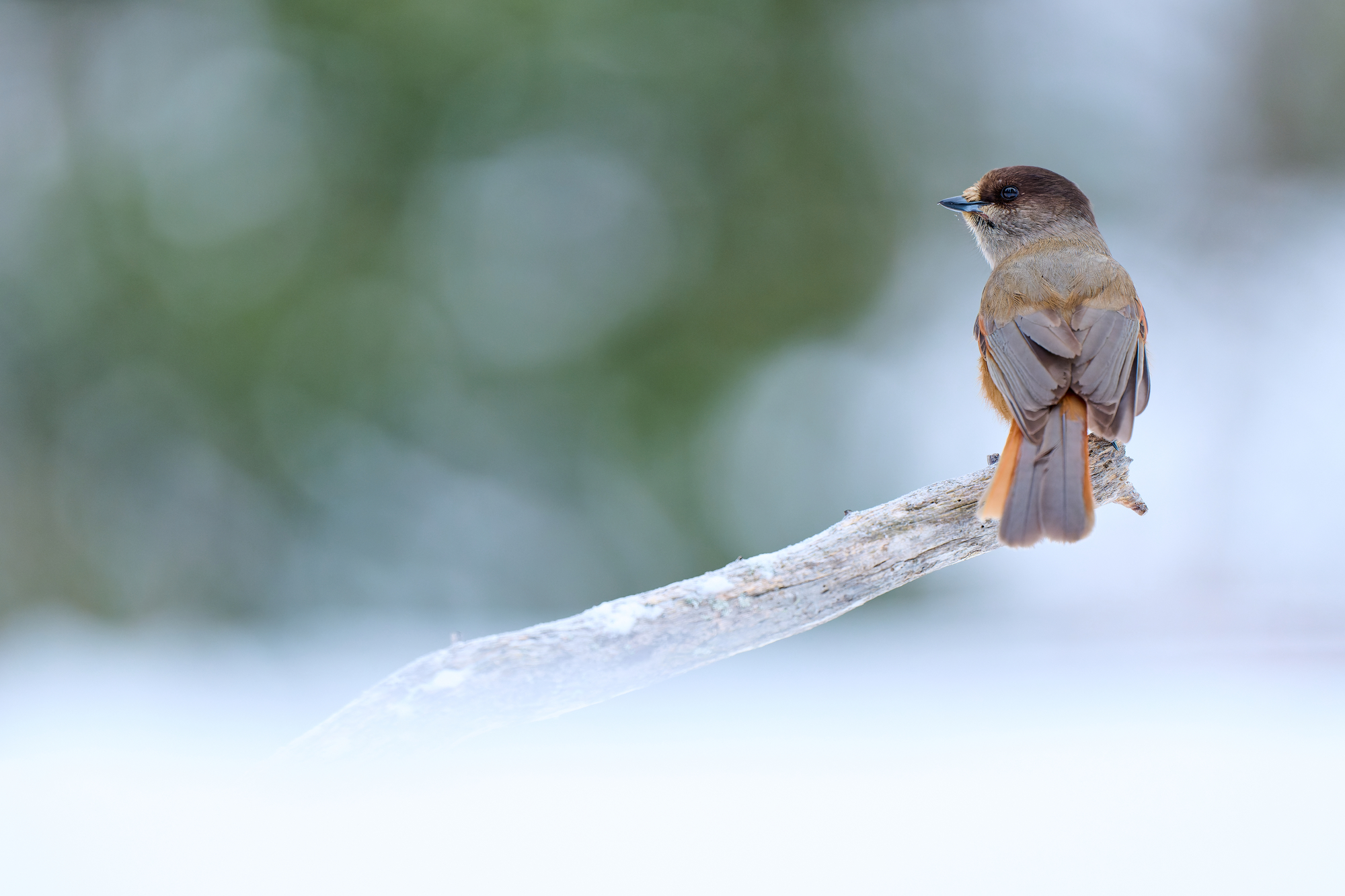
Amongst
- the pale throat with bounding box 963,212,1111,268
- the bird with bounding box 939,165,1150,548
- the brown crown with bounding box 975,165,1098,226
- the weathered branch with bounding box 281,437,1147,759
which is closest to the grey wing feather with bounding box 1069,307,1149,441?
the bird with bounding box 939,165,1150,548

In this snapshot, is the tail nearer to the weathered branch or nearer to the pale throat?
the weathered branch

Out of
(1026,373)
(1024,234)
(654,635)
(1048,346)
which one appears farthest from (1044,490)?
(1024,234)

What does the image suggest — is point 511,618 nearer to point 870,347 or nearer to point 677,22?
point 870,347

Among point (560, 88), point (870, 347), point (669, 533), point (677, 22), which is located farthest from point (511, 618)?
point (677, 22)

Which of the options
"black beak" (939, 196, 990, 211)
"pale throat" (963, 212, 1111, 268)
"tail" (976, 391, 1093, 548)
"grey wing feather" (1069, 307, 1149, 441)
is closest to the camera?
"tail" (976, 391, 1093, 548)

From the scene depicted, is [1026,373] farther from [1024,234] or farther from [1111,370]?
[1024,234]

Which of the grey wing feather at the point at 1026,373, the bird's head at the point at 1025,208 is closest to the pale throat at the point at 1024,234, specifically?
the bird's head at the point at 1025,208
